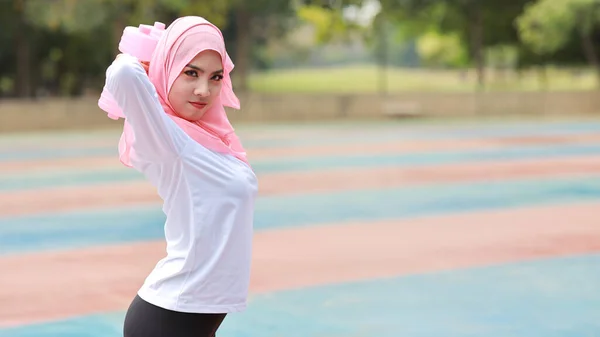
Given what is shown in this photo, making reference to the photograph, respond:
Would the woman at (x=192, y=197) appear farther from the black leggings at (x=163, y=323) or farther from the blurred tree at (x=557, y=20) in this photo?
the blurred tree at (x=557, y=20)

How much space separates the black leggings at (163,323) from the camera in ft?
Answer: 9.25

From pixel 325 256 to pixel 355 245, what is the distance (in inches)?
23.8

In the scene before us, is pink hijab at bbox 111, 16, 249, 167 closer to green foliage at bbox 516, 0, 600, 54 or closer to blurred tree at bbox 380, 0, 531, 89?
green foliage at bbox 516, 0, 600, 54

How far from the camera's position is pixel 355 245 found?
8.32m

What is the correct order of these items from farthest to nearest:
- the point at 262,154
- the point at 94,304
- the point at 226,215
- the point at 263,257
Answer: the point at 262,154, the point at 263,257, the point at 94,304, the point at 226,215

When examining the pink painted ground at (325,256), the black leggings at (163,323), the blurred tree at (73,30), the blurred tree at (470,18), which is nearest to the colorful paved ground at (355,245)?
the pink painted ground at (325,256)

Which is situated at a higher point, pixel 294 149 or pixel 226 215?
pixel 226 215

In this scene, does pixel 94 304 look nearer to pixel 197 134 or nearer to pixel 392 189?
pixel 197 134

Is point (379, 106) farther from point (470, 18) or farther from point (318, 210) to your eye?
point (318, 210)

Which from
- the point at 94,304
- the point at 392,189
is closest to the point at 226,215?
the point at 94,304

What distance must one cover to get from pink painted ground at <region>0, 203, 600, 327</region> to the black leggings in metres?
3.08

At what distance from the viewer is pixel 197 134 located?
287cm

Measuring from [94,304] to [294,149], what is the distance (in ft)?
43.2

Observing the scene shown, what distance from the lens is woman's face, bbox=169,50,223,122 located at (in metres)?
2.83
